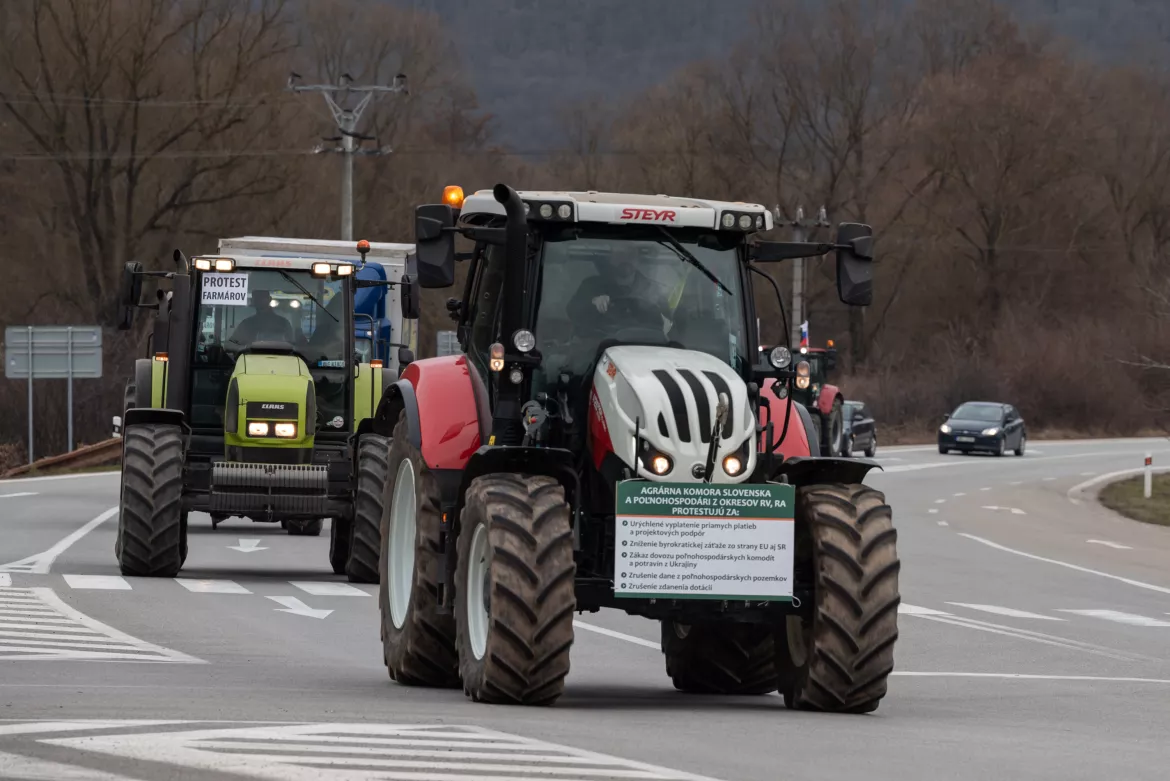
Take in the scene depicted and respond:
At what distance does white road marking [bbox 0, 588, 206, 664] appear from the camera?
13.2 m

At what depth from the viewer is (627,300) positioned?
36.8 feet

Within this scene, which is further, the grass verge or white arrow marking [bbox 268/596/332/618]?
the grass verge

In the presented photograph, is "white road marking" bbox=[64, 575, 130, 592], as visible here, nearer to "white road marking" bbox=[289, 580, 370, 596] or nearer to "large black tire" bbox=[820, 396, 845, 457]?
"white road marking" bbox=[289, 580, 370, 596]

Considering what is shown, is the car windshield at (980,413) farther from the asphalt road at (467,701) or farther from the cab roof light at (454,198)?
the cab roof light at (454,198)

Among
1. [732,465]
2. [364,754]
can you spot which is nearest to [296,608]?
[732,465]

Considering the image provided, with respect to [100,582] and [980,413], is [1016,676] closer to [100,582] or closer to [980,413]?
[100,582]

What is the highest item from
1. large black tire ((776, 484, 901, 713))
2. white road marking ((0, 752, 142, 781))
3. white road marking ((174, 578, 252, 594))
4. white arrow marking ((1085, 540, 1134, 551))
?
large black tire ((776, 484, 901, 713))

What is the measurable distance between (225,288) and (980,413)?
161ft

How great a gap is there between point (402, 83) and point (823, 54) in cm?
3228

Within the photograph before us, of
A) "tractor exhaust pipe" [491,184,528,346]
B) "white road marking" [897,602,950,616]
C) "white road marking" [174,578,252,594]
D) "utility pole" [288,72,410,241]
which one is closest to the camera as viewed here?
"tractor exhaust pipe" [491,184,528,346]

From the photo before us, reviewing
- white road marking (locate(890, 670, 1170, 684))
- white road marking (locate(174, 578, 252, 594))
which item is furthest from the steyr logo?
white road marking (locate(174, 578, 252, 594))

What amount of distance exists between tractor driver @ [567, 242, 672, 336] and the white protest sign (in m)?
10.3

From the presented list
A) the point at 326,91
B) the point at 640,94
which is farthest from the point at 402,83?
the point at 640,94

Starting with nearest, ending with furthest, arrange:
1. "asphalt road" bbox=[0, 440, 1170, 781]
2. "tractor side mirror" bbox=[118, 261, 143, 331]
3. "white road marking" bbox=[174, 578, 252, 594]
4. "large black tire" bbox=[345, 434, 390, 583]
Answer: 1. "asphalt road" bbox=[0, 440, 1170, 781]
2. "white road marking" bbox=[174, 578, 252, 594]
3. "large black tire" bbox=[345, 434, 390, 583]
4. "tractor side mirror" bbox=[118, 261, 143, 331]
